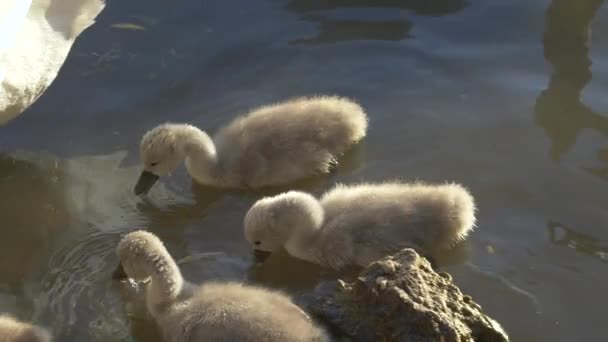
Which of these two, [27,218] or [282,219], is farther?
[27,218]

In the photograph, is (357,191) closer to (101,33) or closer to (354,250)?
(354,250)

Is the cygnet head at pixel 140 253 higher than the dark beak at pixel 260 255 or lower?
higher

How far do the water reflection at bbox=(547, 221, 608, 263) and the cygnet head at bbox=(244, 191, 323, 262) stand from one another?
3.83 ft

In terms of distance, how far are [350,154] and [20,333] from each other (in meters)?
2.17

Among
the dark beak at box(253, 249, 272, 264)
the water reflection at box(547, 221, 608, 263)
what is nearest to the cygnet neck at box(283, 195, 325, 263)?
the dark beak at box(253, 249, 272, 264)

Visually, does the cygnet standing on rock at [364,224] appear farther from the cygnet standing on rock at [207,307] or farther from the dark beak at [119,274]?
the dark beak at [119,274]

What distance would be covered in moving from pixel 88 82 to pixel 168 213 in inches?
54.5

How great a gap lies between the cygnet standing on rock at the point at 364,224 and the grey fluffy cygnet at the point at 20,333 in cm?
106

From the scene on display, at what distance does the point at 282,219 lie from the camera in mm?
4652

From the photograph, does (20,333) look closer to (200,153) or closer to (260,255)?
(260,255)

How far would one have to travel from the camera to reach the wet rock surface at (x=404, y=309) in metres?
3.92

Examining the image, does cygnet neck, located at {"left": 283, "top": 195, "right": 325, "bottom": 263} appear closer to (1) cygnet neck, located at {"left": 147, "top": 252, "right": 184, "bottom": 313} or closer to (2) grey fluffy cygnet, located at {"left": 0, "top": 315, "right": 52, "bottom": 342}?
(1) cygnet neck, located at {"left": 147, "top": 252, "right": 184, "bottom": 313}

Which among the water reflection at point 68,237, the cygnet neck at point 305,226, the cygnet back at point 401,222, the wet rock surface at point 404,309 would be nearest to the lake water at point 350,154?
the water reflection at point 68,237

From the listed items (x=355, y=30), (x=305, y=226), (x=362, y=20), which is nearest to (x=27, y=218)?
(x=305, y=226)
